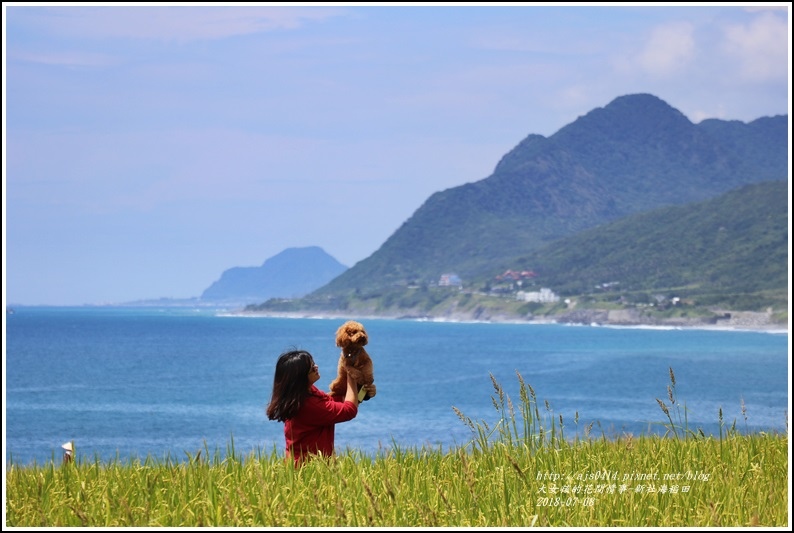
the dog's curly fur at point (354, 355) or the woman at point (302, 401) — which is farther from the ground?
the dog's curly fur at point (354, 355)

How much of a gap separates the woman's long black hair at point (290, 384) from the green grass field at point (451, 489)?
0.33 meters

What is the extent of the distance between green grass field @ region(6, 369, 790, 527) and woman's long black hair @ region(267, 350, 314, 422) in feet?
1.09

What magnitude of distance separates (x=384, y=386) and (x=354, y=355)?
9921 centimetres

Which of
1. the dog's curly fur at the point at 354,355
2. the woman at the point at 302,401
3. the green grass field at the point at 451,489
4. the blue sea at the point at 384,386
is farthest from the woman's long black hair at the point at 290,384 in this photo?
the blue sea at the point at 384,386

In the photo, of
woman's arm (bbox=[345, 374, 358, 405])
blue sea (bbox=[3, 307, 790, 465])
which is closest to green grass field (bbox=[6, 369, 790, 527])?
woman's arm (bbox=[345, 374, 358, 405])

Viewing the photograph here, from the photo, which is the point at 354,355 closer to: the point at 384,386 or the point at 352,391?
the point at 352,391

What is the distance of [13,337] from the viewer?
190250 mm

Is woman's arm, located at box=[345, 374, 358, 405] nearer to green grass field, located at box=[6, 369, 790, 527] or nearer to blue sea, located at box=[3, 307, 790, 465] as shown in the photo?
green grass field, located at box=[6, 369, 790, 527]

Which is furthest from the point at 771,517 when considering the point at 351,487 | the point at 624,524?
the point at 351,487

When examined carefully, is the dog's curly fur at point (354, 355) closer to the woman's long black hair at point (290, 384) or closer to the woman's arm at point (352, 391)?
the woman's arm at point (352, 391)

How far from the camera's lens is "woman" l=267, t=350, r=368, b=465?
5.98m

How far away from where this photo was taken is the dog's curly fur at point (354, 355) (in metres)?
5.86

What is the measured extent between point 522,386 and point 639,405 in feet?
271

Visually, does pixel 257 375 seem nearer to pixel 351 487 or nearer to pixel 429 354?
pixel 429 354
